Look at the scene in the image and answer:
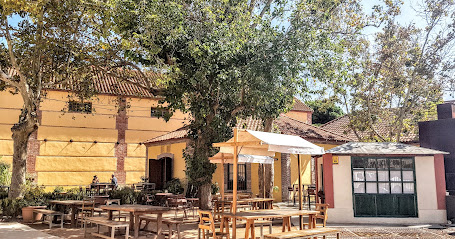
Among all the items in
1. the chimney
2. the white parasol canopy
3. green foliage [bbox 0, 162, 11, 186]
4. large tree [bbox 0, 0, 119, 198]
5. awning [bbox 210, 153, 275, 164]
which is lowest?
green foliage [bbox 0, 162, 11, 186]

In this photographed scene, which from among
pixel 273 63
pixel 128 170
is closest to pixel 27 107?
pixel 273 63

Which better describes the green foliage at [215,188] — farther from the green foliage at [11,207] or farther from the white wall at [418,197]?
the green foliage at [11,207]

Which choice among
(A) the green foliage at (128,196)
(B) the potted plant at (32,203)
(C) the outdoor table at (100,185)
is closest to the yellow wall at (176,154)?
(C) the outdoor table at (100,185)

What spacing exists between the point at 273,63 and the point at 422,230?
20.3 ft

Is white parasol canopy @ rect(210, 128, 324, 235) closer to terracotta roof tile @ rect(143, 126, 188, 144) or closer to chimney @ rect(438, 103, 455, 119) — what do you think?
chimney @ rect(438, 103, 455, 119)

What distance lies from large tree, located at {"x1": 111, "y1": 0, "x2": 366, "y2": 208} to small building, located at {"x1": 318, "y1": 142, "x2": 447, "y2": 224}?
2.93 metres

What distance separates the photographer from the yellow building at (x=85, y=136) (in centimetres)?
2111

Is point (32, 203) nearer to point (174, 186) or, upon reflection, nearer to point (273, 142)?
point (174, 186)

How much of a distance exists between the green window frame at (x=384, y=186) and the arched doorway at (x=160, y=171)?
40.7 ft

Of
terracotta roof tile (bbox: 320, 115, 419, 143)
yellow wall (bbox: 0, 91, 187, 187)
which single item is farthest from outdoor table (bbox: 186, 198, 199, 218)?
terracotta roof tile (bbox: 320, 115, 419, 143)

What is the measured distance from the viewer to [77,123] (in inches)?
883

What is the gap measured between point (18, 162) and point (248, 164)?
1092 centimetres

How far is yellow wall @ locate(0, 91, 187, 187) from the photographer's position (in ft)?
69.3

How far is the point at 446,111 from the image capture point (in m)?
16.9
